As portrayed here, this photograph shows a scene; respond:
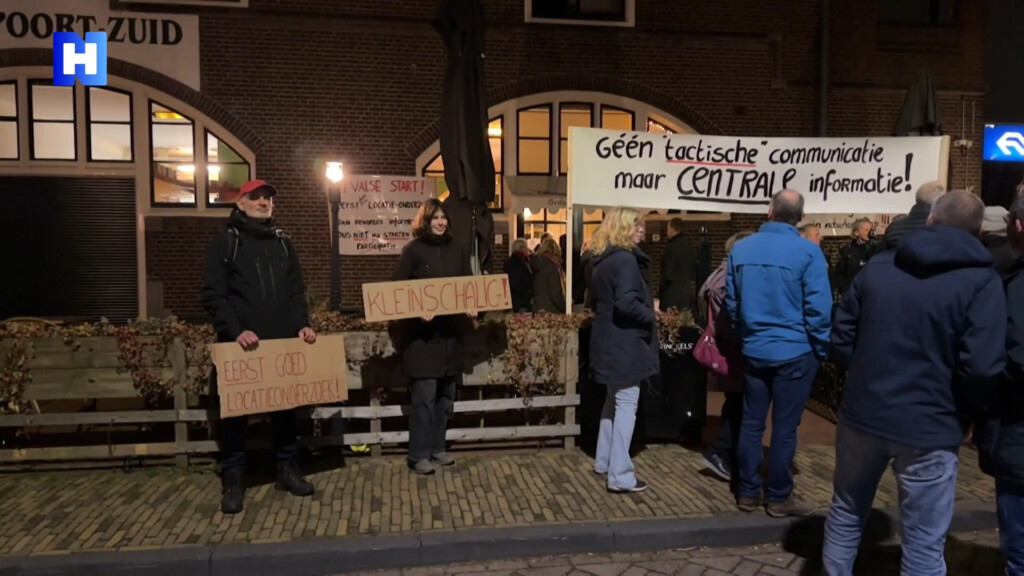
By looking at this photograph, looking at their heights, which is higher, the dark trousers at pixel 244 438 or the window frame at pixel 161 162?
the window frame at pixel 161 162

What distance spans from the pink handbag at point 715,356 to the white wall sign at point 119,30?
9.23 m

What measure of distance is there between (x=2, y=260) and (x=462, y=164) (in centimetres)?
871

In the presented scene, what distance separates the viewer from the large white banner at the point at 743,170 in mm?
6570

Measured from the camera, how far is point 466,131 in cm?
660

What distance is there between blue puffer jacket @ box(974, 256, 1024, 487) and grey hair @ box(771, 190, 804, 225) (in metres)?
1.46

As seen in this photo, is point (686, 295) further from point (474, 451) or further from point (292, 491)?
point (292, 491)

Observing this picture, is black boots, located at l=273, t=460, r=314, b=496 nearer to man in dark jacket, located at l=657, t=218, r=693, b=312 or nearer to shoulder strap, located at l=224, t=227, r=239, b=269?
shoulder strap, located at l=224, t=227, r=239, b=269

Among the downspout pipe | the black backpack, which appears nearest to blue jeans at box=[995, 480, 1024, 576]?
the black backpack

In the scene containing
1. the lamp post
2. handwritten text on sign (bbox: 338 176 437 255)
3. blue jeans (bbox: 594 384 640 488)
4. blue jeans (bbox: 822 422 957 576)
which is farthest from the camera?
handwritten text on sign (bbox: 338 176 437 255)

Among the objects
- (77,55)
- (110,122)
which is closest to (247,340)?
(110,122)

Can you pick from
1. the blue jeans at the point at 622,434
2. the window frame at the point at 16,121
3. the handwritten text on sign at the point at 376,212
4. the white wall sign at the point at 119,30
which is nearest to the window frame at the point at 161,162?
the white wall sign at the point at 119,30

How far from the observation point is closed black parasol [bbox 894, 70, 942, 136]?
9922mm

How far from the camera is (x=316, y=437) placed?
5.36 meters

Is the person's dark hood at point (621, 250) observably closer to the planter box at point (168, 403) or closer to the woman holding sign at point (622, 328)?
the woman holding sign at point (622, 328)
